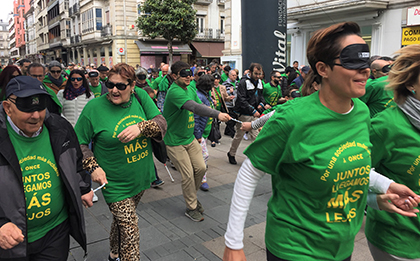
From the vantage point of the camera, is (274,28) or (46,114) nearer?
(46,114)

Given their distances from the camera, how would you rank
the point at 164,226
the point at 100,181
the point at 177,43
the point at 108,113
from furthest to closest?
1. the point at 177,43
2. the point at 164,226
3. the point at 108,113
4. the point at 100,181

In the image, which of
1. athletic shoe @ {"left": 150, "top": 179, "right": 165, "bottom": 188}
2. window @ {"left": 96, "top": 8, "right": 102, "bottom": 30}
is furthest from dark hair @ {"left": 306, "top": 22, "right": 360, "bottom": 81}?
window @ {"left": 96, "top": 8, "right": 102, "bottom": 30}

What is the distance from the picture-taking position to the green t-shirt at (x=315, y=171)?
69.4 inches

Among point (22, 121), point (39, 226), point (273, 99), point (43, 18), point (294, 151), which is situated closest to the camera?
point (294, 151)

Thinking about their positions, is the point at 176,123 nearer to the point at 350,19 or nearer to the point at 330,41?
the point at 330,41

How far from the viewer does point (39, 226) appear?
2379 millimetres

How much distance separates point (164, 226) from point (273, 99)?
468cm

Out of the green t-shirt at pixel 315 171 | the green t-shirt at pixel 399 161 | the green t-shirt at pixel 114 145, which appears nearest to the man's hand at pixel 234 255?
the green t-shirt at pixel 315 171

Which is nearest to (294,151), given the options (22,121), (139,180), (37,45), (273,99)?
(22,121)

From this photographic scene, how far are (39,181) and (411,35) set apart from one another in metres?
15.7

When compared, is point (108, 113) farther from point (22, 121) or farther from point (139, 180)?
Result: point (22, 121)

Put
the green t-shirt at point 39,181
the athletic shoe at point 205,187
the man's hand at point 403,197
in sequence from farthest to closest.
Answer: the athletic shoe at point 205,187
the green t-shirt at point 39,181
the man's hand at point 403,197

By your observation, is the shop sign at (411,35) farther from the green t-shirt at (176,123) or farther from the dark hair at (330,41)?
the dark hair at (330,41)

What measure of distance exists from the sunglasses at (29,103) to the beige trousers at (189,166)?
282cm
